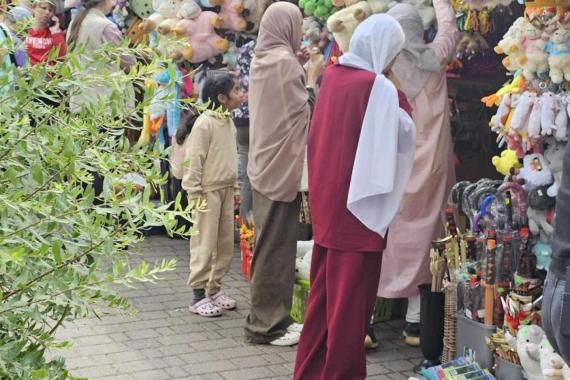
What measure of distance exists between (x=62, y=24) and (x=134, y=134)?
1.58m

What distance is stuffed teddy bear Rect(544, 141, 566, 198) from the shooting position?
179 inches

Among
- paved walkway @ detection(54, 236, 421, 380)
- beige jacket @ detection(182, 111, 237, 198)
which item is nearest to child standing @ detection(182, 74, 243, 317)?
beige jacket @ detection(182, 111, 237, 198)

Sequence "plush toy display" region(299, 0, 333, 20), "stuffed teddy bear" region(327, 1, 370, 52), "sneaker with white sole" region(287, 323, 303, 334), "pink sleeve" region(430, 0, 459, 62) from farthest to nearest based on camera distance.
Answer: "plush toy display" region(299, 0, 333, 20) → "sneaker with white sole" region(287, 323, 303, 334) → "stuffed teddy bear" region(327, 1, 370, 52) → "pink sleeve" region(430, 0, 459, 62)

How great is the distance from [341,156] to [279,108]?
3.28 feet

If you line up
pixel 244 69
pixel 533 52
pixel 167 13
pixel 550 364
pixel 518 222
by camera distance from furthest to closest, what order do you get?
pixel 167 13 → pixel 244 69 → pixel 518 222 → pixel 533 52 → pixel 550 364

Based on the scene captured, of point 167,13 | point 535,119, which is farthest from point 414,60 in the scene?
point 167,13

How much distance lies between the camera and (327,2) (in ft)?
20.0

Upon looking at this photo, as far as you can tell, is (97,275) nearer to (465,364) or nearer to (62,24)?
(465,364)

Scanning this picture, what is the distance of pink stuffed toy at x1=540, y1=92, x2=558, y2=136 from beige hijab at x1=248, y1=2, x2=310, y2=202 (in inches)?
58.3

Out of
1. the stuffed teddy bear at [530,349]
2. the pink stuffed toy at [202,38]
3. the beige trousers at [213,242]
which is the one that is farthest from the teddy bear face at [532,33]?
the pink stuffed toy at [202,38]

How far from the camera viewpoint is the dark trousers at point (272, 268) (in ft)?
18.2

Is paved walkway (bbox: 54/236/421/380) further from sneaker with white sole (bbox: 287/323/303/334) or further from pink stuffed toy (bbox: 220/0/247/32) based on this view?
pink stuffed toy (bbox: 220/0/247/32)

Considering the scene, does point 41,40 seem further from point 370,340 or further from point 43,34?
point 370,340

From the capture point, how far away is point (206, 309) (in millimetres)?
6297
